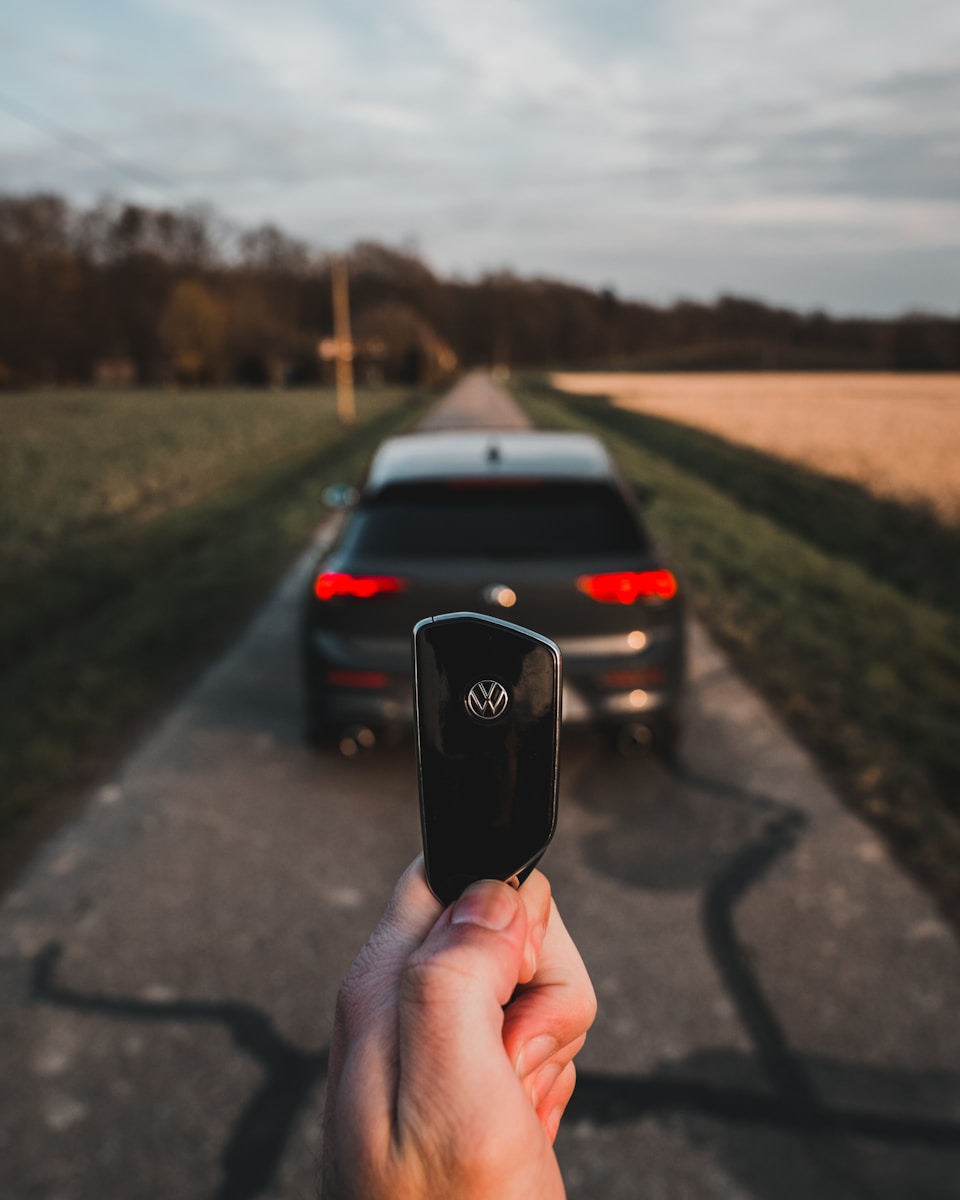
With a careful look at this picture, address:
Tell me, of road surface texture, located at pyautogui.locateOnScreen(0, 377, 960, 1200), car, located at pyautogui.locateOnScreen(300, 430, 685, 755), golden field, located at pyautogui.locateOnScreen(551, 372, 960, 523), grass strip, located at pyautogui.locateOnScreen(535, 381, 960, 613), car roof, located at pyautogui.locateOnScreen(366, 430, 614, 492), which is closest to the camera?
road surface texture, located at pyautogui.locateOnScreen(0, 377, 960, 1200)

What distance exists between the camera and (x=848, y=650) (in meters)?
6.79

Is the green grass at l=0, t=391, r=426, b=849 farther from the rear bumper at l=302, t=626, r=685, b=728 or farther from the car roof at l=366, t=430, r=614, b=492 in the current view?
the car roof at l=366, t=430, r=614, b=492

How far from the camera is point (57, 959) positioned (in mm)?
3307

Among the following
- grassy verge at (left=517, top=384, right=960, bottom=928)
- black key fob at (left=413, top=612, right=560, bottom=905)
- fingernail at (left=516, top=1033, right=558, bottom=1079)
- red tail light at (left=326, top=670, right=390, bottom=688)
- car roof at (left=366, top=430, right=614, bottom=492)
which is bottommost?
grassy verge at (left=517, top=384, right=960, bottom=928)

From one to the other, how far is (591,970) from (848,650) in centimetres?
437

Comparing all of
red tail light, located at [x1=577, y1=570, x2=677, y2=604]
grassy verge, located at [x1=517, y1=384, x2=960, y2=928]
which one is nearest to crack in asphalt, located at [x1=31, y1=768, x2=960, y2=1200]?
grassy verge, located at [x1=517, y1=384, x2=960, y2=928]

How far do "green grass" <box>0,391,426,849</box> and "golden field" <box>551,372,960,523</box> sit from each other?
1066cm

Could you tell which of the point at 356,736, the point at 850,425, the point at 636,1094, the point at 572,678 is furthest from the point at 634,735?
the point at 850,425

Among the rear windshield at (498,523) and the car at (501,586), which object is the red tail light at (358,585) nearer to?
the car at (501,586)

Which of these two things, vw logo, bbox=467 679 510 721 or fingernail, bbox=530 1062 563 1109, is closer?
vw logo, bbox=467 679 510 721

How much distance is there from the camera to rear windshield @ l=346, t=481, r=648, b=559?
4.19 metres

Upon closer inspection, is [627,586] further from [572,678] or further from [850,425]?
[850,425]

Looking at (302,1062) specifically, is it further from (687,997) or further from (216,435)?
(216,435)

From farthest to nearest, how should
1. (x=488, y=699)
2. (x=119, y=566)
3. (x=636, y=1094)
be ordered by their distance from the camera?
(x=119, y=566), (x=636, y=1094), (x=488, y=699)
